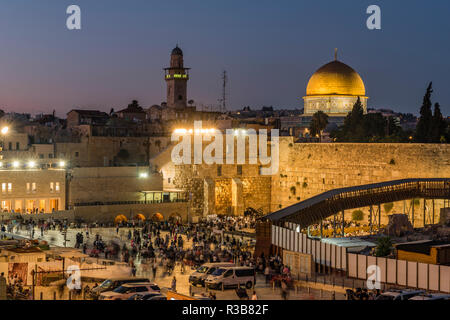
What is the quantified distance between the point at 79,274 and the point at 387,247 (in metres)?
9.08

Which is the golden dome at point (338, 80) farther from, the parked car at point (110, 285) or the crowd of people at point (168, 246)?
the parked car at point (110, 285)

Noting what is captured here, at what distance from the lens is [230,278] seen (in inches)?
780

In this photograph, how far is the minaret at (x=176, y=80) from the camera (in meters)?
70.2

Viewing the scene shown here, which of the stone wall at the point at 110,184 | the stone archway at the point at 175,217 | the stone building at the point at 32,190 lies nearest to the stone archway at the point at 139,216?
the stone archway at the point at 175,217

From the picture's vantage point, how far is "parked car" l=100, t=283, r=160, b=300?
1695 centimetres

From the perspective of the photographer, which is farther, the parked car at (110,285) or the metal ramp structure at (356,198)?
the metal ramp structure at (356,198)

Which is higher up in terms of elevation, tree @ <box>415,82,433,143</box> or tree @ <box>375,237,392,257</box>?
tree @ <box>415,82,433,143</box>

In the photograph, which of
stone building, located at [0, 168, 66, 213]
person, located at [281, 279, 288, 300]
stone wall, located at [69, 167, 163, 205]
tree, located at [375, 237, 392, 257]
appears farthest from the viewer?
stone wall, located at [69, 167, 163, 205]

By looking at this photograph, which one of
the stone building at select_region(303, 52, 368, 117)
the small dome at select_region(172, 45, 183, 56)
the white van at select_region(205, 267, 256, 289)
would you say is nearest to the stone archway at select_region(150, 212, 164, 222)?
the white van at select_region(205, 267, 256, 289)

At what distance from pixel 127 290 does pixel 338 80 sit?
50472mm

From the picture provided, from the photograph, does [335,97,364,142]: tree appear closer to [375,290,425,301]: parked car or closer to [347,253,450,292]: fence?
[347,253,450,292]: fence

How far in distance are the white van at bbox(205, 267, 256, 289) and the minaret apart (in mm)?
51464

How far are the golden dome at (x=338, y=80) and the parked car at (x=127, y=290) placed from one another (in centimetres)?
4993

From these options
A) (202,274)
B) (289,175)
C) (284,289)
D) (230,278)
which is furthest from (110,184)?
(284,289)
